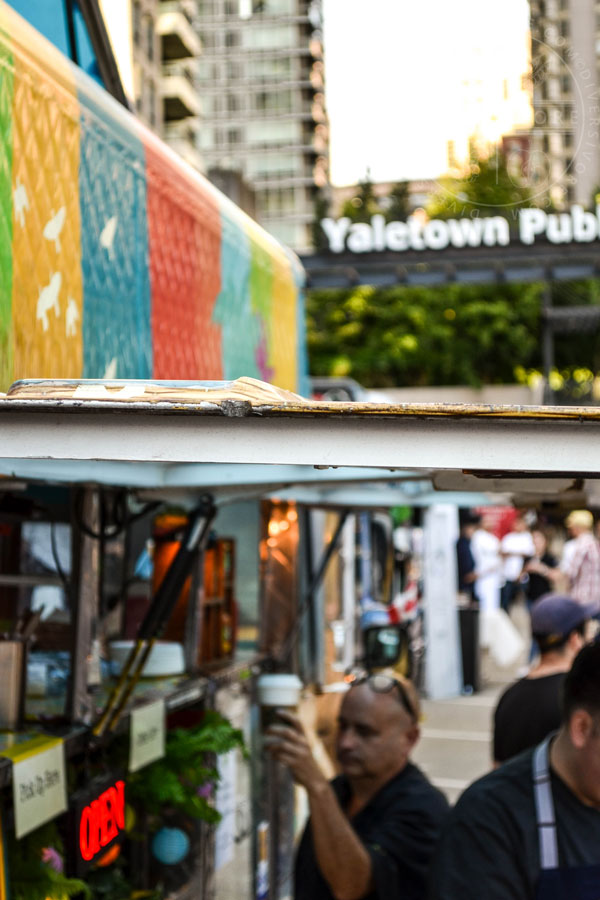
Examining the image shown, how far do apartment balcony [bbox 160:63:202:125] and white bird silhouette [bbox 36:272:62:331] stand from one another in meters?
59.3

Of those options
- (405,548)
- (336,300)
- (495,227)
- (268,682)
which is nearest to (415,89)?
(268,682)

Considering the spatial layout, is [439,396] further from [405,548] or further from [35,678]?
[35,678]

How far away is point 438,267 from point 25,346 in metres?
15.4

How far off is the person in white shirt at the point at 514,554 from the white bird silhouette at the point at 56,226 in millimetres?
13966

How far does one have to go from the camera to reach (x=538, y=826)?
2652mm

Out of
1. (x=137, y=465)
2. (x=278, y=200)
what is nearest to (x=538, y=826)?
(x=137, y=465)

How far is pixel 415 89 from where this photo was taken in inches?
212

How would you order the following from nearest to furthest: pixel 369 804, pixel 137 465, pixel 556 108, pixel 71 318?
pixel 137 465, pixel 71 318, pixel 369 804, pixel 556 108

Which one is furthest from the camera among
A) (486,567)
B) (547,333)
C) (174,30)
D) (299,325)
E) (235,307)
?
(174,30)

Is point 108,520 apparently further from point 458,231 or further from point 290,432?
point 458,231

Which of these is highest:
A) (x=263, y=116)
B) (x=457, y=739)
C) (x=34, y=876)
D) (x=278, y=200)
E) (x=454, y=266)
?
(x=263, y=116)

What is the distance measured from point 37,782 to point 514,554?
14.5 m

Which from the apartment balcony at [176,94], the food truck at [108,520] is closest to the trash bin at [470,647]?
the food truck at [108,520]

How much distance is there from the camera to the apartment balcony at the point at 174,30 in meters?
58.0
